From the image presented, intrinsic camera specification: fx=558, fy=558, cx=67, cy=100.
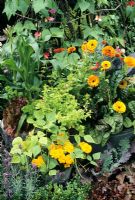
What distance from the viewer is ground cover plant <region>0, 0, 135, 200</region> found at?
3.68m

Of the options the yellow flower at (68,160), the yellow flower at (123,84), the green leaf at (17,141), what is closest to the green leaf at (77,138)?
the yellow flower at (68,160)

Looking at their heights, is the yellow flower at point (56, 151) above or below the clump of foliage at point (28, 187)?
above

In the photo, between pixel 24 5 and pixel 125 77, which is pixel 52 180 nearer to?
pixel 125 77

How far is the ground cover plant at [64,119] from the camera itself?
145 inches

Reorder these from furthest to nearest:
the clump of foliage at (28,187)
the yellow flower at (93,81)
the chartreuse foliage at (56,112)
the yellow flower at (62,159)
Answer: the yellow flower at (93,81)
the chartreuse foliage at (56,112)
the yellow flower at (62,159)
the clump of foliage at (28,187)

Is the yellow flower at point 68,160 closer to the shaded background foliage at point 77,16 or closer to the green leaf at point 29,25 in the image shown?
the shaded background foliage at point 77,16

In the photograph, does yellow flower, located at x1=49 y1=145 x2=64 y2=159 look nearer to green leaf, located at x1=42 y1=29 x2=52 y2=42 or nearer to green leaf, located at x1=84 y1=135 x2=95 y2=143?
green leaf, located at x1=84 y1=135 x2=95 y2=143

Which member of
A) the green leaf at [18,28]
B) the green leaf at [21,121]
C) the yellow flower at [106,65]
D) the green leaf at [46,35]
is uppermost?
the green leaf at [18,28]

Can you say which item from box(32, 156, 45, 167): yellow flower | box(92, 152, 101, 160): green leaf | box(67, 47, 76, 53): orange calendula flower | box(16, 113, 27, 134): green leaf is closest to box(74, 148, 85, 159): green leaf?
box(92, 152, 101, 160): green leaf

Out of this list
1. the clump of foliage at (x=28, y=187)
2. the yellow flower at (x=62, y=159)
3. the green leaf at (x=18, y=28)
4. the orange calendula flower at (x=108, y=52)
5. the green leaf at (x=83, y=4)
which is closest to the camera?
the clump of foliage at (x=28, y=187)

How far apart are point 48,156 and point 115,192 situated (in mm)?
550

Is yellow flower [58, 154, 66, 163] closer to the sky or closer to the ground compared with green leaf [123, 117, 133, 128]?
closer to the ground

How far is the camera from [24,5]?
15.6ft


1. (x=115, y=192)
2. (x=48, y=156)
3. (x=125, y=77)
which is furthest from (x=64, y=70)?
(x=115, y=192)
